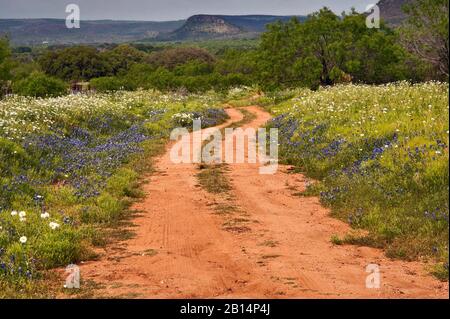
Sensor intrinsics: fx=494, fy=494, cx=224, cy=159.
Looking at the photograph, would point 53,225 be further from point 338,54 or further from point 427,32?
→ point 338,54

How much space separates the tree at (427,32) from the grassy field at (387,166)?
331 cm

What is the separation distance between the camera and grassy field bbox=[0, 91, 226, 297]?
297 inches

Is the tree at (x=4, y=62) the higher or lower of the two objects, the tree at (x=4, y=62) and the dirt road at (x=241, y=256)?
the higher

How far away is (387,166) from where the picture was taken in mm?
10961

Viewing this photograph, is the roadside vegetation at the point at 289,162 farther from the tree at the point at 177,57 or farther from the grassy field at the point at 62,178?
the tree at the point at 177,57

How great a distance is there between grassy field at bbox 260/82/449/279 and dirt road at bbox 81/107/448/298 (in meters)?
0.43

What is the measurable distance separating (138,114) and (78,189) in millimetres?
18860

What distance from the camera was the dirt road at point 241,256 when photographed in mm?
6203

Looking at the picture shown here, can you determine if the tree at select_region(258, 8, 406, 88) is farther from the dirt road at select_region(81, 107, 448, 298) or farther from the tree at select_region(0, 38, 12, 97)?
the tree at select_region(0, 38, 12, 97)

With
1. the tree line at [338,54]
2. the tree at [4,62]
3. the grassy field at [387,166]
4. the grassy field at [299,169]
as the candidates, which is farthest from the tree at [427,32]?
the tree at [4,62]

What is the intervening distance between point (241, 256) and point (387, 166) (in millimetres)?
4925

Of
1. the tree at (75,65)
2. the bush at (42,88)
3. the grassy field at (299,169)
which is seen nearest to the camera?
the grassy field at (299,169)
